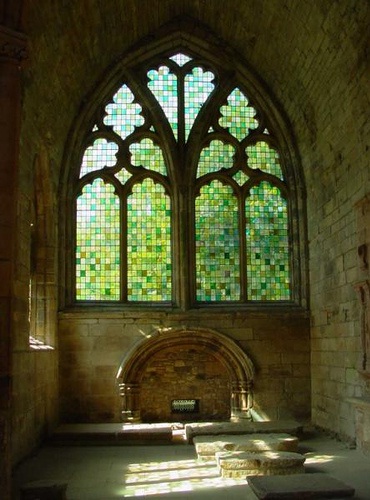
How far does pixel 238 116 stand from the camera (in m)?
11.2

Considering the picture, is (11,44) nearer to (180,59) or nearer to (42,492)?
(42,492)

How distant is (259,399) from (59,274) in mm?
3512

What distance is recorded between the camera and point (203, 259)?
35.3 feet

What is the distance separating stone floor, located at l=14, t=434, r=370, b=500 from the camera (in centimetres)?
604

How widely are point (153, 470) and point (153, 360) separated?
11.1 ft

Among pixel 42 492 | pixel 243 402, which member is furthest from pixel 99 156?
pixel 42 492

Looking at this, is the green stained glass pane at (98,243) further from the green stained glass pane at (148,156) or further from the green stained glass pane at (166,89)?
the green stained glass pane at (166,89)

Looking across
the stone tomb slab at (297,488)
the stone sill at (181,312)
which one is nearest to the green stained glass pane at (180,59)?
the stone sill at (181,312)

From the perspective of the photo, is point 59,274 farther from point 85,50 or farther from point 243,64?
point 243,64

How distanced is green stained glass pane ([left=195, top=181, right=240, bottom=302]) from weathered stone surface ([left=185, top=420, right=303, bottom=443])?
2306 mm

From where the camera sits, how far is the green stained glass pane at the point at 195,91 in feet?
36.6

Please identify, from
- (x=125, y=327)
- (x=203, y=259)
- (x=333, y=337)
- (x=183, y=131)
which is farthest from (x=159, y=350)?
(x=183, y=131)

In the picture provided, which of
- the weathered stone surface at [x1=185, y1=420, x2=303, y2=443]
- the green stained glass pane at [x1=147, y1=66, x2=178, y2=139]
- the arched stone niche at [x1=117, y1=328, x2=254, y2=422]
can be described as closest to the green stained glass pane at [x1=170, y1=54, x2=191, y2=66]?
the green stained glass pane at [x1=147, y1=66, x2=178, y2=139]

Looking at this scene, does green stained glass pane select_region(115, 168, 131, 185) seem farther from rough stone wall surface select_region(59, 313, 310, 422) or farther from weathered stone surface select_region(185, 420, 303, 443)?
weathered stone surface select_region(185, 420, 303, 443)
